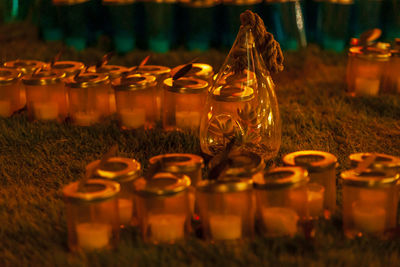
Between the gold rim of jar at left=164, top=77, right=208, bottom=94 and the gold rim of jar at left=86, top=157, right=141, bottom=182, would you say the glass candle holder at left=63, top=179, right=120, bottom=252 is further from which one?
the gold rim of jar at left=164, top=77, right=208, bottom=94

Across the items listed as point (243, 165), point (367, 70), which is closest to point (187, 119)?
point (243, 165)

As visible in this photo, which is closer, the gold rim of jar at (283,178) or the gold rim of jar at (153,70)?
the gold rim of jar at (283,178)

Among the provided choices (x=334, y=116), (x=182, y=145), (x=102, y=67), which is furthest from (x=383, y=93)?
(x=102, y=67)

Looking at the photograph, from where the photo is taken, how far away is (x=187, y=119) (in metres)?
1.73

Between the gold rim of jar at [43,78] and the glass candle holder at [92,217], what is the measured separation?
0.71 m

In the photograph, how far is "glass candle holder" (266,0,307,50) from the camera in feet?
8.15

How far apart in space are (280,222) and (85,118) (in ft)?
2.69

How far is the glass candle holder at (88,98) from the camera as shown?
5.89 feet

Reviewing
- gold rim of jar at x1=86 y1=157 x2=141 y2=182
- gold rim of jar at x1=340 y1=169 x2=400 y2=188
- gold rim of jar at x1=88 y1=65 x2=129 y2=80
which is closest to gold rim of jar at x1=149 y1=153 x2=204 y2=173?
gold rim of jar at x1=86 y1=157 x2=141 y2=182

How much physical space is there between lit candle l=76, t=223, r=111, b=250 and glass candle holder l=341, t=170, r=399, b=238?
47cm

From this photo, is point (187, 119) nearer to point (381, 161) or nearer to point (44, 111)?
point (44, 111)

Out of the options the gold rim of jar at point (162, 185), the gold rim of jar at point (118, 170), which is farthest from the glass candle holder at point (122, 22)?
the gold rim of jar at point (162, 185)

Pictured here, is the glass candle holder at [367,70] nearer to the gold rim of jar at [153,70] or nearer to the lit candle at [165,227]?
the gold rim of jar at [153,70]

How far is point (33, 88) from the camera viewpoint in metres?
1.82
